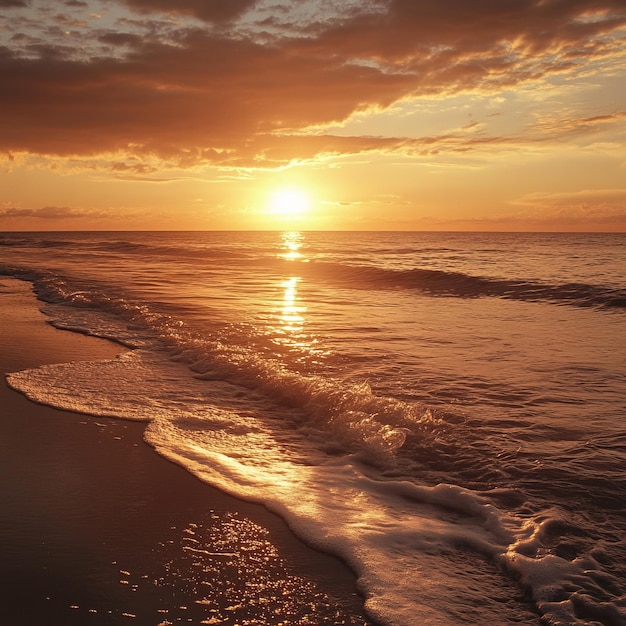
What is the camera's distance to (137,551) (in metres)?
3.85

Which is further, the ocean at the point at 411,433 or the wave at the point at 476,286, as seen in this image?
the wave at the point at 476,286

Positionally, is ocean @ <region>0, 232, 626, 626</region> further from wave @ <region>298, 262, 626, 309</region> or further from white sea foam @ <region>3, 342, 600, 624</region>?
wave @ <region>298, 262, 626, 309</region>

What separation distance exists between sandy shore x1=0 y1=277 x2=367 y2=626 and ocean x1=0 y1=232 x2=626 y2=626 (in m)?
0.26

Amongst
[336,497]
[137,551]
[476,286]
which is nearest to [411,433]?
[336,497]

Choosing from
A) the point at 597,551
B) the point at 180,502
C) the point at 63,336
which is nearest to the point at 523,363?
the point at 597,551

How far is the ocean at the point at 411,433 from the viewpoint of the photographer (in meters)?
3.76

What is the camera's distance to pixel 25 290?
2034 centimetres

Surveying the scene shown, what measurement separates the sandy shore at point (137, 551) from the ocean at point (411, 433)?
0.26 metres

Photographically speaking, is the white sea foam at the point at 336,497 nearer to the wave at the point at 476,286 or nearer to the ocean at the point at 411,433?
the ocean at the point at 411,433

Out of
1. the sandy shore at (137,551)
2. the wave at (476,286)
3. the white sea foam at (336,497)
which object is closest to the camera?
the sandy shore at (137,551)

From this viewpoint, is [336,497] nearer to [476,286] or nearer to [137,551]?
[137,551]

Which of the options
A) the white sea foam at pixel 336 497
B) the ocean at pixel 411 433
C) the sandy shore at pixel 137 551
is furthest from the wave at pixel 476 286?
the sandy shore at pixel 137 551

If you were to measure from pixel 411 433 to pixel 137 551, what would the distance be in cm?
326

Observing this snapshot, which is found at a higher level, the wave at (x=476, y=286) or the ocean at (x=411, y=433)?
the wave at (x=476, y=286)
